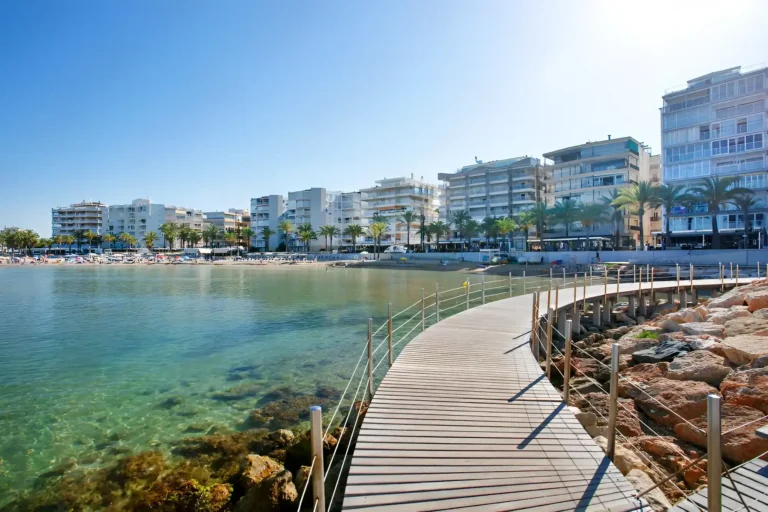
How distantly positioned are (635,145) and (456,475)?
291ft

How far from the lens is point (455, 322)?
14711 millimetres

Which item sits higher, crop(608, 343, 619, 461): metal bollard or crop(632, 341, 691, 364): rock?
crop(608, 343, 619, 461): metal bollard

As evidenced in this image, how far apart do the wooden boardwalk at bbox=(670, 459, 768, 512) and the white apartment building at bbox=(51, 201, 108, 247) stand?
173115mm

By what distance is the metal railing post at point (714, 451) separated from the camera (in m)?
3.66

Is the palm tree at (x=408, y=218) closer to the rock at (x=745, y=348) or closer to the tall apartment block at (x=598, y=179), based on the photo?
the tall apartment block at (x=598, y=179)

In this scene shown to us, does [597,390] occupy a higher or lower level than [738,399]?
lower

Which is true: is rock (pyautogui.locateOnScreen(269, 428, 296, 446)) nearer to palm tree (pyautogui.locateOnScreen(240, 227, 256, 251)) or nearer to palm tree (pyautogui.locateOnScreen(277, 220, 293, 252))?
palm tree (pyautogui.locateOnScreen(277, 220, 293, 252))

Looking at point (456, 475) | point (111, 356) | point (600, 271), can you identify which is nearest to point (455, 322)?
point (456, 475)

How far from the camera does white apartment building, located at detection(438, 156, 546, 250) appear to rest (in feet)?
303

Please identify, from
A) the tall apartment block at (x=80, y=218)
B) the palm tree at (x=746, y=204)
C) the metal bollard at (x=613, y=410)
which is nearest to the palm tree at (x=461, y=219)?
the palm tree at (x=746, y=204)

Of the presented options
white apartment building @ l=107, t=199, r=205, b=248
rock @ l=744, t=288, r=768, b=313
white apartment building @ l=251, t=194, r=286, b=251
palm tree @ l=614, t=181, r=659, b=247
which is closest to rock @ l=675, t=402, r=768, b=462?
rock @ l=744, t=288, r=768, b=313

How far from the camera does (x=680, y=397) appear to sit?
29.2ft

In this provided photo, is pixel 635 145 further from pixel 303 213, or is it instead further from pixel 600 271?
pixel 303 213

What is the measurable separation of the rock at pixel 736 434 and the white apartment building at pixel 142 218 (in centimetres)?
14977
